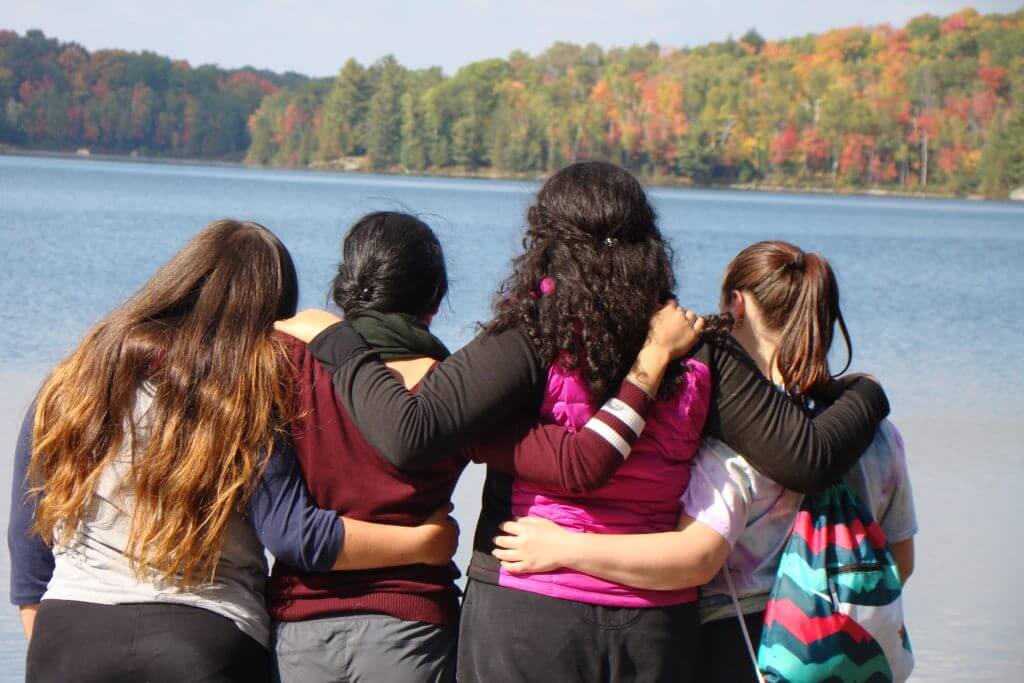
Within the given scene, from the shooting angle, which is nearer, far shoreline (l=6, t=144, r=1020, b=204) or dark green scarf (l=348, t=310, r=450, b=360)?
dark green scarf (l=348, t=310, r=450, b=360)

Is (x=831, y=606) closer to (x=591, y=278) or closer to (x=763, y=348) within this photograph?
(x=763, y=348)

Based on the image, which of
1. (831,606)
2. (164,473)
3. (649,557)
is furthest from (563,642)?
(164,473)

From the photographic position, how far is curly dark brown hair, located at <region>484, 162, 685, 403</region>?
1898mm

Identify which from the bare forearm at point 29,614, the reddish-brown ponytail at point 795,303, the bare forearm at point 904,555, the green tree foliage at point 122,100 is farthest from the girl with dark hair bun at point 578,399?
the green tree foliage at point 122,100

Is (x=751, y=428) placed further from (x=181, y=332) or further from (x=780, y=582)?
(x=181, y=332)

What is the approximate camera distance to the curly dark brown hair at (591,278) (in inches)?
74.7

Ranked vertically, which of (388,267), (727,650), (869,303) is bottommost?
(869,303)

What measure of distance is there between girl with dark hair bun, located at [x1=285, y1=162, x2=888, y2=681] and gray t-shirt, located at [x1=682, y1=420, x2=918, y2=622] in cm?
4

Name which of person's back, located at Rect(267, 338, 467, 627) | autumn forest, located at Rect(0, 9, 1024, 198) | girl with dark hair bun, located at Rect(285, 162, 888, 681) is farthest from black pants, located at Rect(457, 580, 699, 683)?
autumn forest, located at Rect(0, 9, 1024, 198)

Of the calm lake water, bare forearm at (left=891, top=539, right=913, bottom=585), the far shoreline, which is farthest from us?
the far shoreline

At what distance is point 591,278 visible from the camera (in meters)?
1.91

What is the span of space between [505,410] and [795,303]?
0.57 meters

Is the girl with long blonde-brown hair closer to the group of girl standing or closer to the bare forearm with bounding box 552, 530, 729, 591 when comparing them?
the group of girl standing

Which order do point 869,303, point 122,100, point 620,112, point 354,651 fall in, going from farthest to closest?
point 620,112 → point 122,100 → point 869,303 → point 354,651
